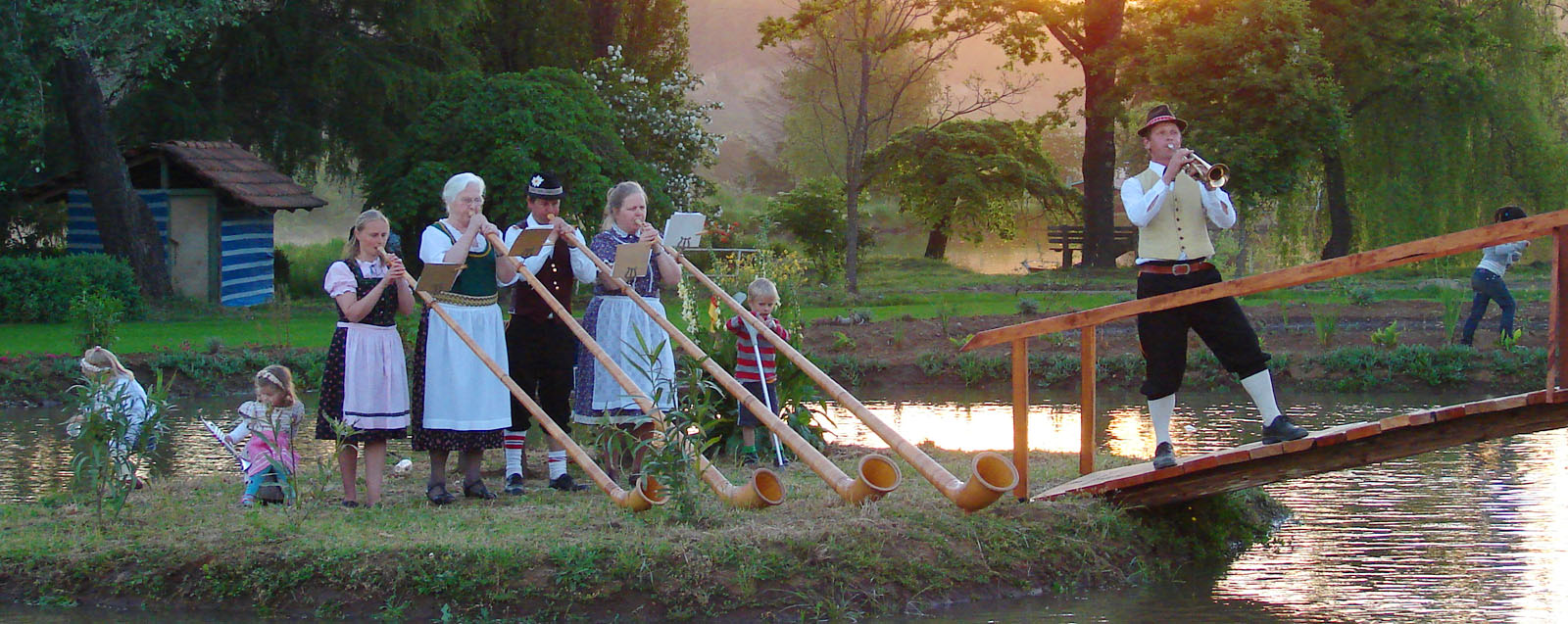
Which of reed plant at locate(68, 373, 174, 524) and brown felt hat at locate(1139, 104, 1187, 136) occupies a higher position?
brown felt hat at locate(1139, 104, 1187, 136)

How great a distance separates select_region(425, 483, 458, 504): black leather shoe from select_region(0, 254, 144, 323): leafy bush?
49.1ft

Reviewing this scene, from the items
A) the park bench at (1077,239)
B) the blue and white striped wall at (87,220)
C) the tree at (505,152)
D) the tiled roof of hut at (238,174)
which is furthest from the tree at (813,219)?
the blue and white striped wall at (87,220)

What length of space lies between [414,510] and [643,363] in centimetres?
138

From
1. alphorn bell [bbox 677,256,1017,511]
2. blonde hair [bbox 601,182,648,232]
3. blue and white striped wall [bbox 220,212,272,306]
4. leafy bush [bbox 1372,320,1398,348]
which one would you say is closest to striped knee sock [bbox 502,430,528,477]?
blonde hair [bbox 601,182,648,232]

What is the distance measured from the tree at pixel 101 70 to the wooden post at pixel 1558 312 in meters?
18.0

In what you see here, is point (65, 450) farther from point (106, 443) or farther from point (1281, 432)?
point (1281, 432)

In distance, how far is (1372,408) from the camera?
13.3 metres

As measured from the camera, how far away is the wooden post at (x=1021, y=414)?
7.25 meters

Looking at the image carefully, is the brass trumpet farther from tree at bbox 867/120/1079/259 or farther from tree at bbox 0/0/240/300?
tree at bbox 867/120/1079/259

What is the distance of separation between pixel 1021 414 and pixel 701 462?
62.9 inches

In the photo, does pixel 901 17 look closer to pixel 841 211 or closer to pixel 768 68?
pixel 841 211

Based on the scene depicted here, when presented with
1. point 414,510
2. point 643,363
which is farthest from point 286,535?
point 643,363

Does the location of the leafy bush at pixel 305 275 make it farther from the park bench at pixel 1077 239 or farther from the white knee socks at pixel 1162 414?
the white knee socks at pixel 1162 414

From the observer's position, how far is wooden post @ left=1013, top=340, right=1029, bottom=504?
725 centimetres
